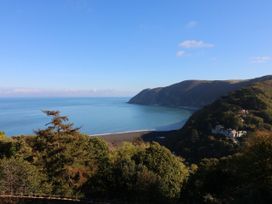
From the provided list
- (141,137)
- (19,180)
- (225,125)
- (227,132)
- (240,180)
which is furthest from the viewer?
Answer: (141,137)

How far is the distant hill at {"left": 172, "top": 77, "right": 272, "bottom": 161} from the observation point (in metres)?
54.0

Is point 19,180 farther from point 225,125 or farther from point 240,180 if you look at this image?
point 225,125

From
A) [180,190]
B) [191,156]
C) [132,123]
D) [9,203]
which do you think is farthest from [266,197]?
[132,123]

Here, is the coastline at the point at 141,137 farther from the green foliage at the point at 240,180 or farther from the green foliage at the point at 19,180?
the green foliage at the point at 19,180

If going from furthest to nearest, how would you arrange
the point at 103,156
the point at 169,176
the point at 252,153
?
the point at 103,156
the point at 169,176
the point at 252,153

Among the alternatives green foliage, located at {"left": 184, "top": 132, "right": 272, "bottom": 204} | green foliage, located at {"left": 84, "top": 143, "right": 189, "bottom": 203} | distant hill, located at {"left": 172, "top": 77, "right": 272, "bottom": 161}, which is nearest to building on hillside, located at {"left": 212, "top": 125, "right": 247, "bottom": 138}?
distant hill, located at {"left": 172, "top": 77, "right": 272, "bottom": 161}

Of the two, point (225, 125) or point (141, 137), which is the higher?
point (225, 125)

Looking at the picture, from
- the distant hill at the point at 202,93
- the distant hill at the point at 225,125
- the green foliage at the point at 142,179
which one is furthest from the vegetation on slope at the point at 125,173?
the distant hill at the point at 202,93

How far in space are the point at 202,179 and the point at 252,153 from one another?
3.35 m

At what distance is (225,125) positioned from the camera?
64.3 m

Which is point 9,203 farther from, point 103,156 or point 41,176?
point 103,156

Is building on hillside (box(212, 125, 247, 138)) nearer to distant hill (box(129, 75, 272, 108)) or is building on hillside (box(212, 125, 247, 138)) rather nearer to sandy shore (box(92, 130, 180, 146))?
sandy shore (box(92, 130, 180, 146))

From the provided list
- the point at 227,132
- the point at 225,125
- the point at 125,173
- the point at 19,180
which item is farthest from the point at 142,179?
the point at 225,125

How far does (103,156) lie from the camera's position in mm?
25328
